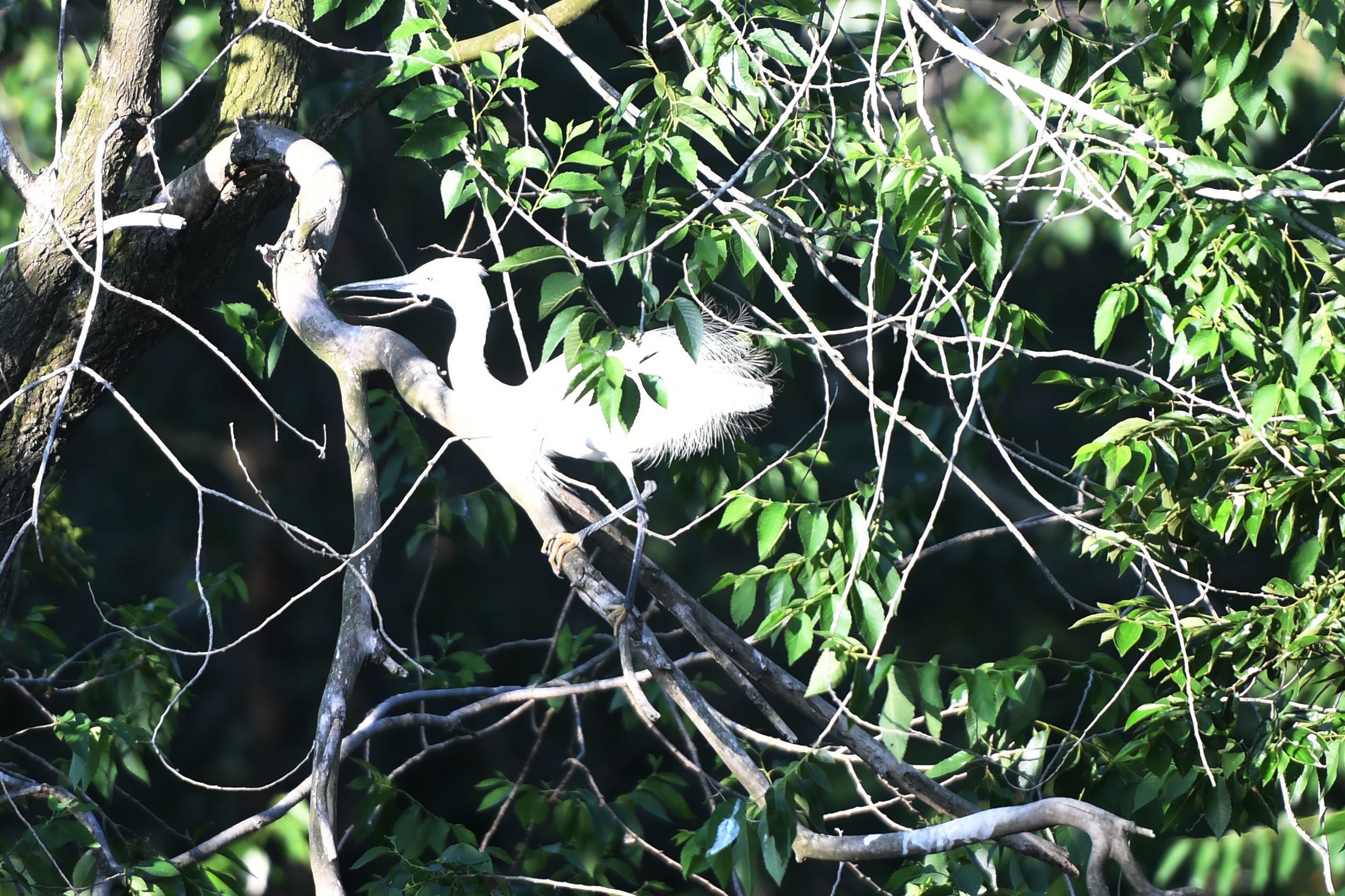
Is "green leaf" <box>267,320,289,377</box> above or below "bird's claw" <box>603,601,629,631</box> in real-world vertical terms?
above

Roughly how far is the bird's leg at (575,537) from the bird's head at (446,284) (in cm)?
54

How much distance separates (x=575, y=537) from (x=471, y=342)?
0.52 metres

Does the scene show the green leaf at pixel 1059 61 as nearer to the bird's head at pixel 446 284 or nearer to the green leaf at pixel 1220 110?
the green leaf at pixel 1220 110

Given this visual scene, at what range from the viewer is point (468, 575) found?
488 centimetres

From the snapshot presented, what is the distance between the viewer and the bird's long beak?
224 cm

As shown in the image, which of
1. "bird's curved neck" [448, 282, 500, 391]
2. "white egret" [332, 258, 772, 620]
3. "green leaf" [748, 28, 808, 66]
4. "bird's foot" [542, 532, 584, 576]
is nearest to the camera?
"green leaf" [748, 28, 808, 66]

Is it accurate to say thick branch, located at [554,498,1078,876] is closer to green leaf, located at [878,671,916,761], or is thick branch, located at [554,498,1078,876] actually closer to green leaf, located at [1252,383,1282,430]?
green leaf, located at [878,671,916,761]

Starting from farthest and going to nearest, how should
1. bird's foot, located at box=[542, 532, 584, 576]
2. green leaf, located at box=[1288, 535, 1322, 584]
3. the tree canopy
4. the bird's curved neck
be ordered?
the bird's curved neck, bird's foot, located at box=[542, 532, 584, 576], green leaf, located at box=[1288, 535, 1322, 584], the tree canopy

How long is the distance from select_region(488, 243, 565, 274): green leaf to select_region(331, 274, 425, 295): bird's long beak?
0.72 meters

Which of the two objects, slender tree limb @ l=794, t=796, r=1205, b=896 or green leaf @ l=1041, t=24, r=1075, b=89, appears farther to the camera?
green leaf @ l=1041, t=24, r=1075, b=89

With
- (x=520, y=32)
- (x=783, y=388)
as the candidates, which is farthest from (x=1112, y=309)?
(x=520, y=32)

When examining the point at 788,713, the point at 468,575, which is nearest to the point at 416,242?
the point at 468,575

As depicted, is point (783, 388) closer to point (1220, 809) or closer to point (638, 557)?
point (638, 557)

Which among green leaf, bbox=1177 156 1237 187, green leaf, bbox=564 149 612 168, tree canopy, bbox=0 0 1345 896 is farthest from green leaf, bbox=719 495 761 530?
green leaf, bbox=1177 156 1237 187
